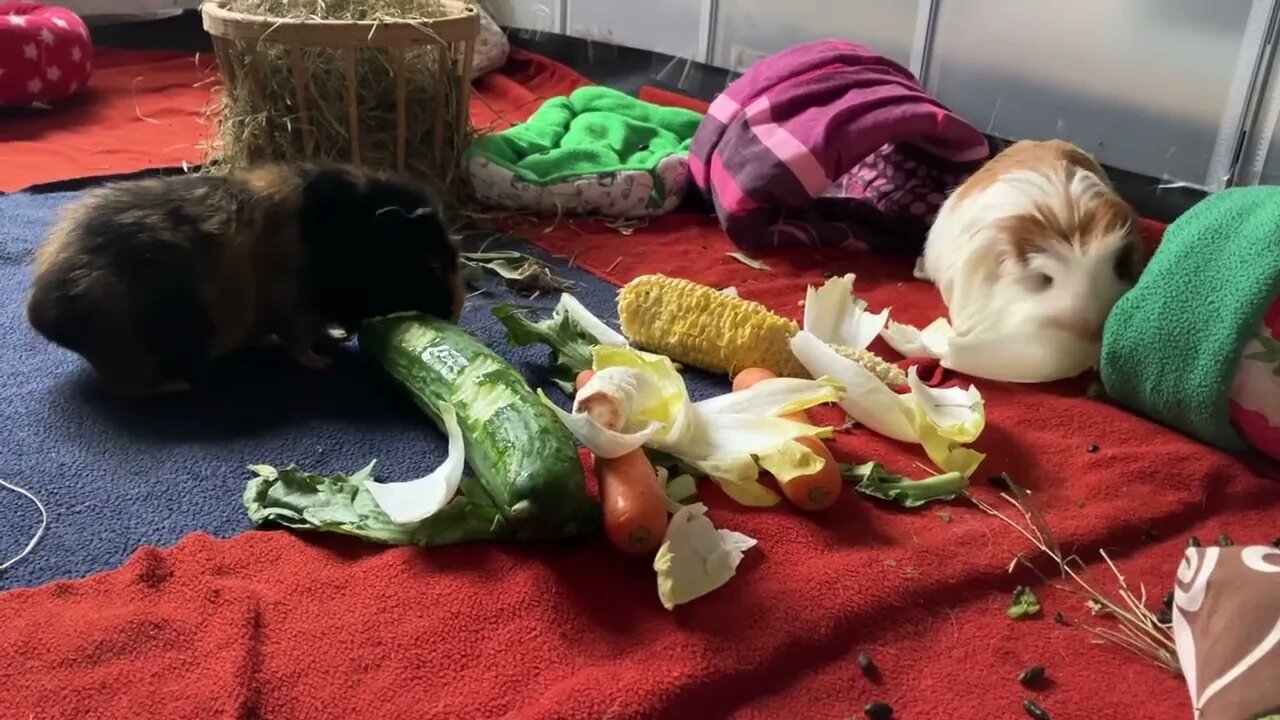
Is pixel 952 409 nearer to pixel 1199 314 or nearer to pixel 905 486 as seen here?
pixel 905 486

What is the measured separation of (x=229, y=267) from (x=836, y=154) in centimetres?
155

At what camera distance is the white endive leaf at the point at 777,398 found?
5.75ft

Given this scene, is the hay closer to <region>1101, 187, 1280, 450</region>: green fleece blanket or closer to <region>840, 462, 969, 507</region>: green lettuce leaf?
<region>840, 462, 969, 507</region>: green lettuce leaf

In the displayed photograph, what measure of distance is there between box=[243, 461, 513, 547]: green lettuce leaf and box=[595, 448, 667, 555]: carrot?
0.52 feet

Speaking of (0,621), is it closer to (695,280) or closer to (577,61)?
(695,280)

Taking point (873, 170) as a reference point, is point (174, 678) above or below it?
below

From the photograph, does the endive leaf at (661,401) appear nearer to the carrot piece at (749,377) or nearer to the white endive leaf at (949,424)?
the carrot piece at (749,377)

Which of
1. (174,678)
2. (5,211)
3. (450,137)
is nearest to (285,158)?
(450,137)

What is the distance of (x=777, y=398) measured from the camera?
1.77 m

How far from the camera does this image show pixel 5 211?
278 cm

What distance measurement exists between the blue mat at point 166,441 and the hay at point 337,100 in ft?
2.49

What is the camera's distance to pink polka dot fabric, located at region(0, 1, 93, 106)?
12.0ft

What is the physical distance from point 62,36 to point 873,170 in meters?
2.94

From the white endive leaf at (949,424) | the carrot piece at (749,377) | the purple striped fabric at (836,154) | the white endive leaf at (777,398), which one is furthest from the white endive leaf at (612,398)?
the purple striped fabric at (836,154)
